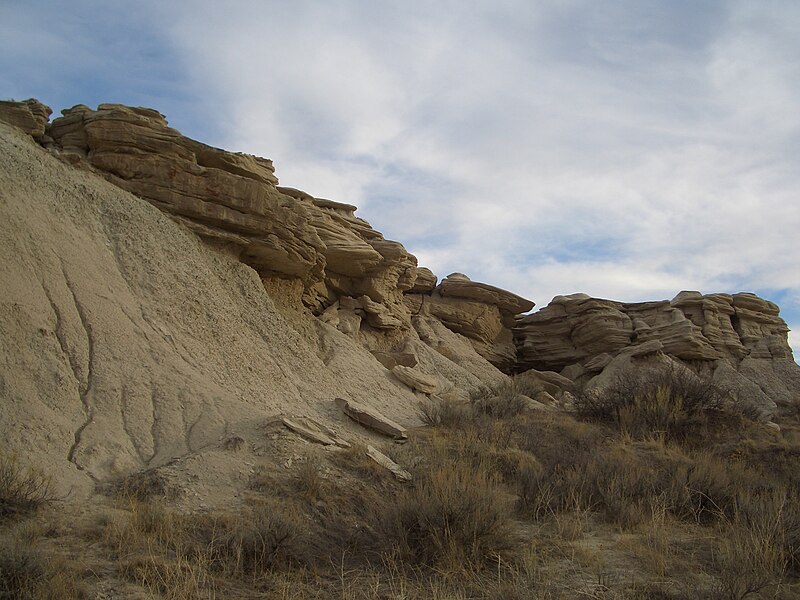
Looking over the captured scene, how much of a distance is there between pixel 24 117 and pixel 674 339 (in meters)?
27.0

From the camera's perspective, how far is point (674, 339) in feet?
96.7

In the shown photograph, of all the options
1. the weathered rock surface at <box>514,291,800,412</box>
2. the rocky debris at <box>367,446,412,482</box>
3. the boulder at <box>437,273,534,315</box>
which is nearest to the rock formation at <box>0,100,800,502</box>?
the rocky debris at <box>367,446,412,482</box>

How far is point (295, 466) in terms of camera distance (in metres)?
9.14

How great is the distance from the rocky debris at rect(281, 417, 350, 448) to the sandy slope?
0.72 metres

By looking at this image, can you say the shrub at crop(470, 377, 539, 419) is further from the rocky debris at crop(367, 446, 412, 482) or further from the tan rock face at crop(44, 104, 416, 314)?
the rocky debris at crop(367, 446, 412, 482)

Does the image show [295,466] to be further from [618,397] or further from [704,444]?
[618,397]

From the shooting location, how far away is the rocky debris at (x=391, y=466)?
9.42 m

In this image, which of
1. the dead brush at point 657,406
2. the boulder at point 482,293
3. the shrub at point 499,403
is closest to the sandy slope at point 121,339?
the shrub at point 499,403

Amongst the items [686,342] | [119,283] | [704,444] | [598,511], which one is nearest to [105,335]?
[119,283]

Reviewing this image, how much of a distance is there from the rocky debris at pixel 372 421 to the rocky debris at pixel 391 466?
2231 millimetres

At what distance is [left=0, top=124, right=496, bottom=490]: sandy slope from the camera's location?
8.75 m

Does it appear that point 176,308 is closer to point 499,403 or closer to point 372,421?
point 372,421

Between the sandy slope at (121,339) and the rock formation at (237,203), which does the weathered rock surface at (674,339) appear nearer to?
the rock formation at (237,203)

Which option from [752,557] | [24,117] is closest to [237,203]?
[24,117]
